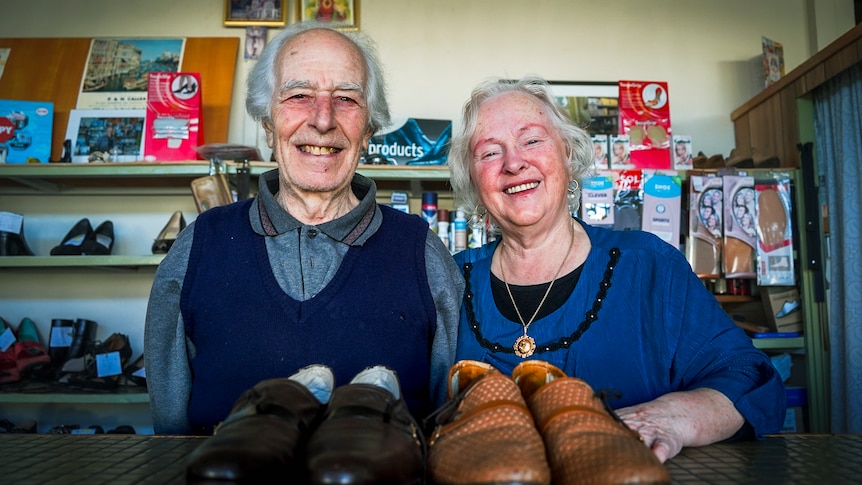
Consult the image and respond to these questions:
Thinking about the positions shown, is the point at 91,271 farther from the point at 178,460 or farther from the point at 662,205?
the point at 662,205

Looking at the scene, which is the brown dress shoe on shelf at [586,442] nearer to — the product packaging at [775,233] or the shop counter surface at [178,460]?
the shop counter surface at [178,460]

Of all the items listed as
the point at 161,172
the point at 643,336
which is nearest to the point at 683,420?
the point at 643,336

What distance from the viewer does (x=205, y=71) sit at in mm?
3160

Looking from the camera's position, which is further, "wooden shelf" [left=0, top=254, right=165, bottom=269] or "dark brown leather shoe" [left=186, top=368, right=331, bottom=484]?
"wooden shelf" [left=0, top=254, right=165, bottom=269]

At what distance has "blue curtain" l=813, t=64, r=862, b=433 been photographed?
8.13 feet

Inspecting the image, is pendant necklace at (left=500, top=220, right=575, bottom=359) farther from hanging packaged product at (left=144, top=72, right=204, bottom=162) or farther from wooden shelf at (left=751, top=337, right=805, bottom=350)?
hanging packaged product at (left=144, top=72, right=204, bottom=162)

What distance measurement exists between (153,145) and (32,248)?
105 cm

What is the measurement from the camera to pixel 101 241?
9.64ft

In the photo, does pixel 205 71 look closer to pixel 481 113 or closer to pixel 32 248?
pixel 32 248

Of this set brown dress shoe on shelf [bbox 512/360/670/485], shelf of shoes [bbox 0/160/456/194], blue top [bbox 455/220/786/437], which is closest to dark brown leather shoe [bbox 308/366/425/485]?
brown dress shoe on shelf [bbox 512/360/670/485]

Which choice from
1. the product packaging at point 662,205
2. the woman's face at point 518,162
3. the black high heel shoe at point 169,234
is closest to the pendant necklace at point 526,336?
the woman's face at point 518,162

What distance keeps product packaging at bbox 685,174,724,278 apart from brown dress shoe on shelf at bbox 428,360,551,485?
2.17 metres

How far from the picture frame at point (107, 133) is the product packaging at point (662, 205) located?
2480 mm

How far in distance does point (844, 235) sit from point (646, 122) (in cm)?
101
